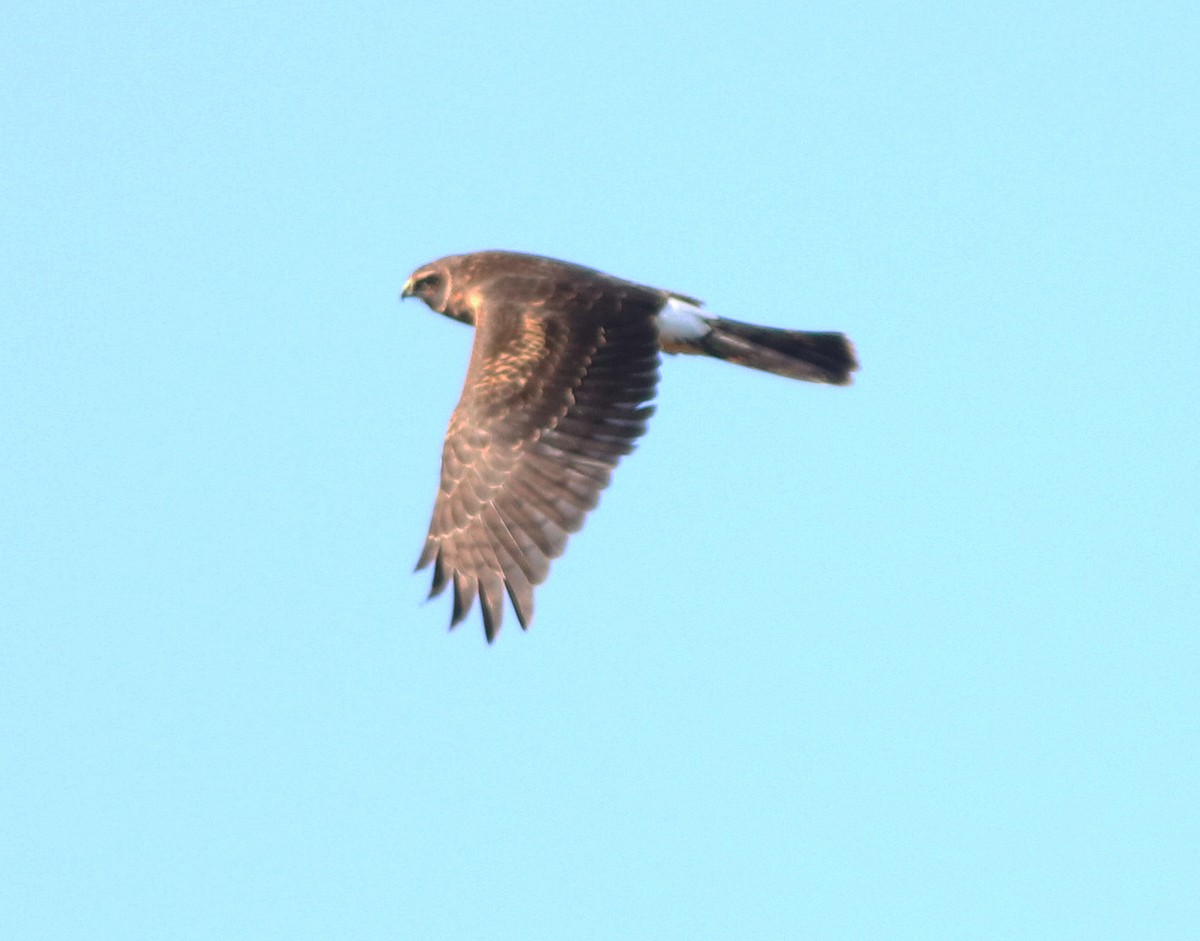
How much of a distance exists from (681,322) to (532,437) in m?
1.05

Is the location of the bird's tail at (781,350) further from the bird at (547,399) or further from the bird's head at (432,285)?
the bird's head at (432,285)

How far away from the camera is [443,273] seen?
36.0ft

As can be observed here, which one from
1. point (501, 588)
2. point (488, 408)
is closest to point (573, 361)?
point (488, 408)

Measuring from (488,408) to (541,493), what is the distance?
50cm

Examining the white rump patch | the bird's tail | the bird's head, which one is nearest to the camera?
the white rump patch

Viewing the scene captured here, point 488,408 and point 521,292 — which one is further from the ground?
point 521,292

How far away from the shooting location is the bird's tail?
10.1 metres

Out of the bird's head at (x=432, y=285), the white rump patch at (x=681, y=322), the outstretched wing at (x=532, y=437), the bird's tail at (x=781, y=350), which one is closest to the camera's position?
the outstretched wing at (x=532, y=437)

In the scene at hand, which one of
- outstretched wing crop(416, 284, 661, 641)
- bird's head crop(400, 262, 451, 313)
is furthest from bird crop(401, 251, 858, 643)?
bird's head crop(400, 262, 451, 313)

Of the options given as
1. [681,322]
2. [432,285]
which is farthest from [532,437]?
[432,285]

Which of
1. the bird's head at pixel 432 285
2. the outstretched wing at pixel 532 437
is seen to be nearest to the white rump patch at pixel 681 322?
the outstretched wing at pixel 532 437

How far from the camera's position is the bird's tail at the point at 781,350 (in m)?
10.1

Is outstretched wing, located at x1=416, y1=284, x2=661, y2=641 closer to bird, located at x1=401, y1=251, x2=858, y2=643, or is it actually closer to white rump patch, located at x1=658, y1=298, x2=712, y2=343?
bird, located at x1=401, y1=251, x2=858, y2=643

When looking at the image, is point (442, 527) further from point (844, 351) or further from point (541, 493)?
point (844, 351)
